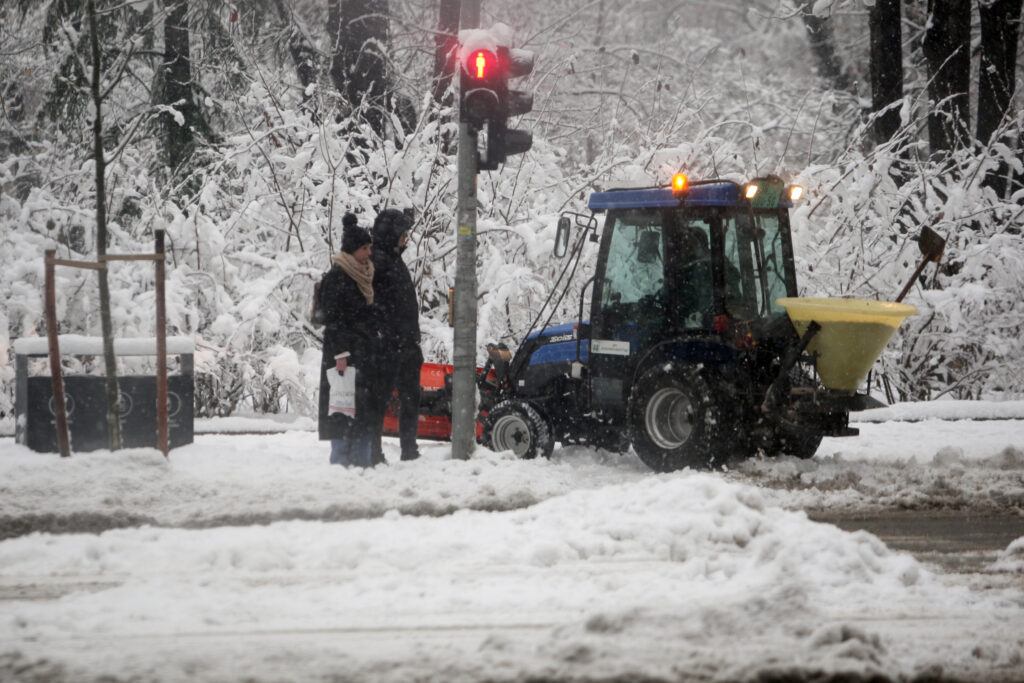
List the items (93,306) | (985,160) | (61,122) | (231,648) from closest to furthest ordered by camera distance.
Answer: (231,648) → (93,306) → (985,160) → (61,122)

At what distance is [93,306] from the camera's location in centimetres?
1398

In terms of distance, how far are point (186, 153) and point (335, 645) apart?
1383 centimetres

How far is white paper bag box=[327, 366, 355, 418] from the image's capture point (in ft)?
29.5

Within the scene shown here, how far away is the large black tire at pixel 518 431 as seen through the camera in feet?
33.6

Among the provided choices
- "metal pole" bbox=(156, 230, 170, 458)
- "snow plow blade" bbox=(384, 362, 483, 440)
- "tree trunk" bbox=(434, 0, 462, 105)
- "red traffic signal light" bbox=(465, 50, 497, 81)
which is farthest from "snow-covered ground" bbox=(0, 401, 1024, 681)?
"tree trunk" bbox=(434, 0, 462, 105)

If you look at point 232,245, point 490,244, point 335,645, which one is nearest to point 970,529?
point 335,645

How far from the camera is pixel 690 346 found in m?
9.70

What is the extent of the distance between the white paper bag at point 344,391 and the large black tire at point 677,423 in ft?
7.55

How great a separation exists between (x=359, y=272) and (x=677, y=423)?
9.40 ft

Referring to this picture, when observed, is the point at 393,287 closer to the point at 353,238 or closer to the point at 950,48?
the point at 353,238

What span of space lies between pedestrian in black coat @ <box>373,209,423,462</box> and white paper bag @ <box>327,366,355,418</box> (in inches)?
13.8

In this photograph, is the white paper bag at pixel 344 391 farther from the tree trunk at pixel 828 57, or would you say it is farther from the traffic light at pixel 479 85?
the tree trunk at pixel 828 57

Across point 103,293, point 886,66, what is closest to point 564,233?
point 103,293

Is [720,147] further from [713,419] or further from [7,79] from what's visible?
[7,79]
